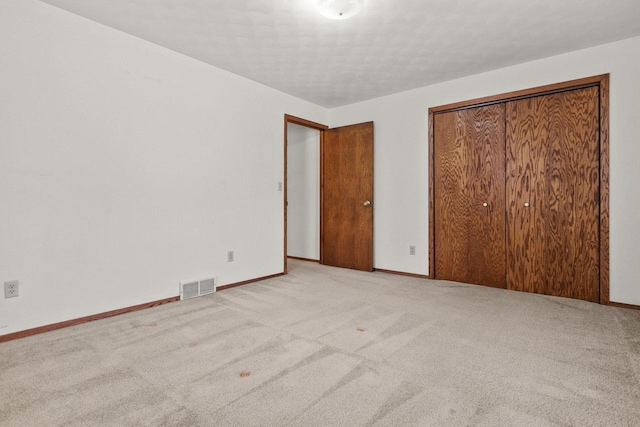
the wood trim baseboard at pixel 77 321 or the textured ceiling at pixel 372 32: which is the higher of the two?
the textured ceiling at pixel 372 32

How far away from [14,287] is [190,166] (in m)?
1.58

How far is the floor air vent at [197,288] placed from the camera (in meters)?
3.09

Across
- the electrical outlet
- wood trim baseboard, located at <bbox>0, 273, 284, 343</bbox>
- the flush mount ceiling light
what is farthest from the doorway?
the electrical outlet

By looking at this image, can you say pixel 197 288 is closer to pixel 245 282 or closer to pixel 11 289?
pixel 245 282

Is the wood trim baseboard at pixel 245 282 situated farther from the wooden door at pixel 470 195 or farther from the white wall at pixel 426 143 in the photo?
the wooden door at pixel 470 195

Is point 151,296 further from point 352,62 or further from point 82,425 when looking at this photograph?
point 352,62

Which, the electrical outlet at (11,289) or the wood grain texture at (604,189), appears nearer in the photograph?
the electrical outlet at (11,289)

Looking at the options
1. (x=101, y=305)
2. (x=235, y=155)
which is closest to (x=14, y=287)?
(x=101, y=305)

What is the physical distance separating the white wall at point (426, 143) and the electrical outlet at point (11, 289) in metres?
3.58

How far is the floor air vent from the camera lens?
3094 millimetres

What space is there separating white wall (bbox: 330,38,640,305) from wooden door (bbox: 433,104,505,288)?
0.19 metres

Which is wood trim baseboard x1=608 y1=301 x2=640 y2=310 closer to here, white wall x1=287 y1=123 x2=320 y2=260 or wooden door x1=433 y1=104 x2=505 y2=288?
wooden door x1=433 y1=104 x2=505 y2=288

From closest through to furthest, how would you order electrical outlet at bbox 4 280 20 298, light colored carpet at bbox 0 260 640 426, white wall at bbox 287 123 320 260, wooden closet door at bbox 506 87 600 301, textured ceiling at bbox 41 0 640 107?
light colored carpet at bbox 0 260 640 426
electrical outlet at bbox 4 280 20 298
textured ceiling at bbox 41 0 640 107
wooden closet door at bbox 506 87 600 301
white wall at bbox 287 123 320 260

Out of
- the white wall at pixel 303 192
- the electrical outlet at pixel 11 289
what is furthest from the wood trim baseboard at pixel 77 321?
the white wall at pixel 303 192
